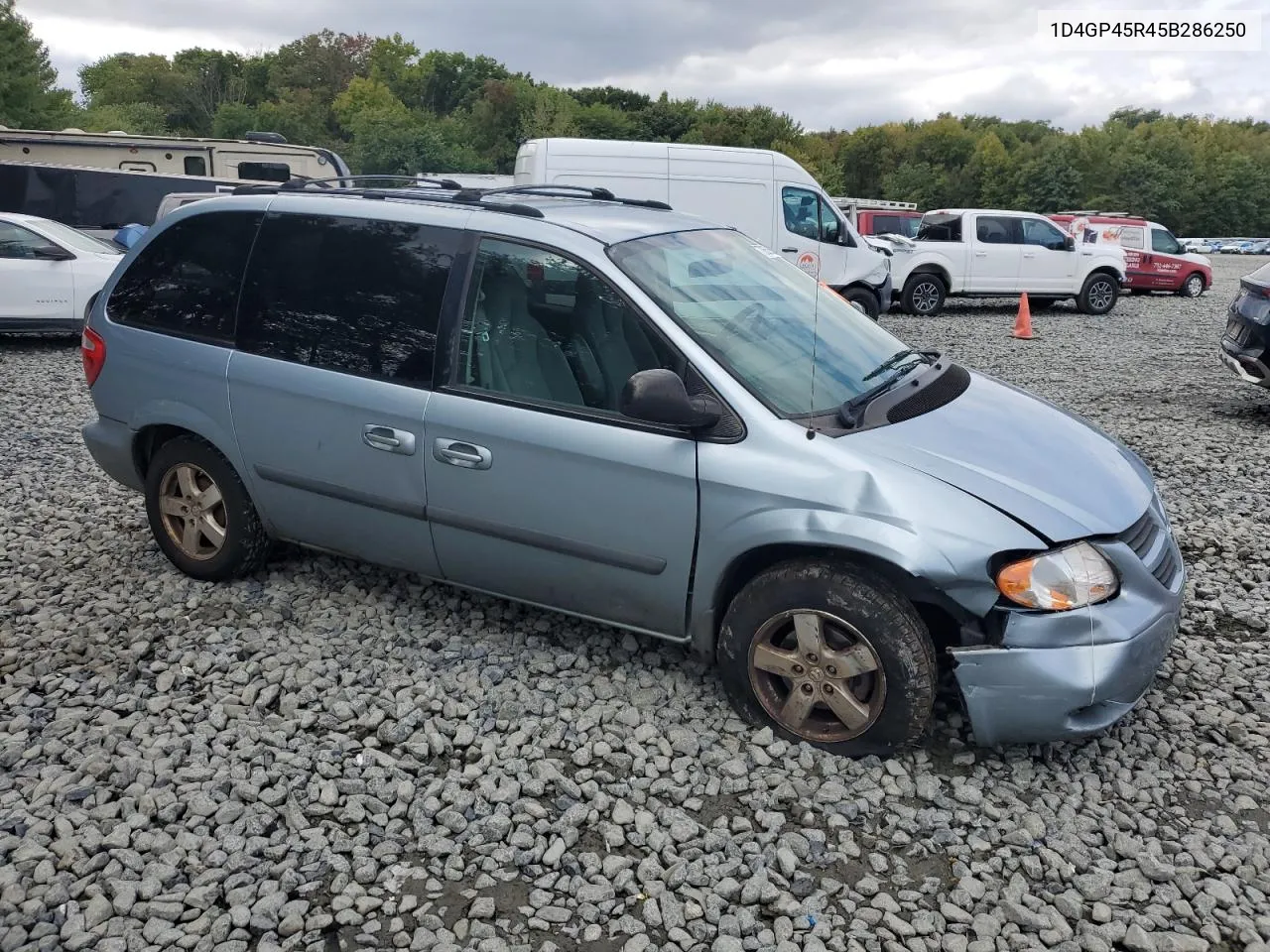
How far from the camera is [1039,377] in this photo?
1111 centimetres

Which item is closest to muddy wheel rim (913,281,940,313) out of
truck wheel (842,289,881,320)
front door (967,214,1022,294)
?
front door (967,214,1022,294)

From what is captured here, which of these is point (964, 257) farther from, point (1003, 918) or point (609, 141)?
point (1003, 918)

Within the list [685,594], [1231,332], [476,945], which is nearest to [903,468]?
[685,594]

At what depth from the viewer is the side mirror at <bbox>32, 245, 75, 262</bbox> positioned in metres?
11.5

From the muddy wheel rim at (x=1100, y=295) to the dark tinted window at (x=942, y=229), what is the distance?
266 cm

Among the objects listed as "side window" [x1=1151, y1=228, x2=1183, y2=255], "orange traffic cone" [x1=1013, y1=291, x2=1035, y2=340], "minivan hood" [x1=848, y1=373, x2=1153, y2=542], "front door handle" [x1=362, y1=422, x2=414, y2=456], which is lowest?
"orange traffic cone" [x1=1013, y1=291, x2=1035, y2=340]

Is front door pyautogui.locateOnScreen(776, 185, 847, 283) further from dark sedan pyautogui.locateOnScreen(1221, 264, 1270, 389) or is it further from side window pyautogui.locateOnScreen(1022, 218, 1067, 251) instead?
dark sedan pyautogui.locateOnScreen(1221, 264, 1270, 389)

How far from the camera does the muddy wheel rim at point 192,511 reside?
15.3 feet

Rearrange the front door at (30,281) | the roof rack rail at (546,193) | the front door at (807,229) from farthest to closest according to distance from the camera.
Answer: the front door at (807,229) < the front door at (30,281) < the roof rack rail at (546,193)

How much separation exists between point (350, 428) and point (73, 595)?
69.1 inches

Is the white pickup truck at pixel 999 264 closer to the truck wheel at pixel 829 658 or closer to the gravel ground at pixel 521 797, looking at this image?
the gravel ground at pixel 521 797

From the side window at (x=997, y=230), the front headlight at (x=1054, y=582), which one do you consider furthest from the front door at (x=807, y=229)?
the front headlight at (x=1054, y=582)

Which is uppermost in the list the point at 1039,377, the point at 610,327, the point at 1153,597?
the point at 610,327

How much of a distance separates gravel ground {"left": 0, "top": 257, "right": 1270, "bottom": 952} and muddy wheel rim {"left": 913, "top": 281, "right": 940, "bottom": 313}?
13.4 meters
